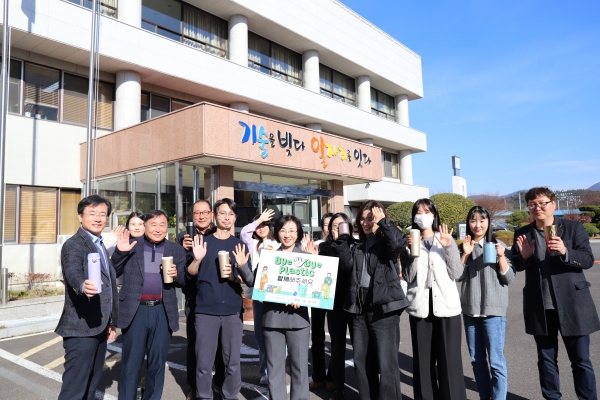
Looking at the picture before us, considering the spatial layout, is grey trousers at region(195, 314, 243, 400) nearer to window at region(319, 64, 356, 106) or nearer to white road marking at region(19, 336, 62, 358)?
white road marking at region(19, 336, 62, 358)

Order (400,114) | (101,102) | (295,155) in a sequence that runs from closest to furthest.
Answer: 1. (295,155)
2. (101,102)
3. (400,114)

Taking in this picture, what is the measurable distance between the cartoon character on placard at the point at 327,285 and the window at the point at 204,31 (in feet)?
50.3

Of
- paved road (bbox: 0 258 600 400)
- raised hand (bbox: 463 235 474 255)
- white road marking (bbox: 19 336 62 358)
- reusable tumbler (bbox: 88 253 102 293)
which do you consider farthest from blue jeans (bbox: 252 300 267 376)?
white road marking (bbox: 19 336 62 358)

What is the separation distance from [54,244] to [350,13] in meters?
19.1

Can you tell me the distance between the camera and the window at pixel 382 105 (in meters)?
27.4

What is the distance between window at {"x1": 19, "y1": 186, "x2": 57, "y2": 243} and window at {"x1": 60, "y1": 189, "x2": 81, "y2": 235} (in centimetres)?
24

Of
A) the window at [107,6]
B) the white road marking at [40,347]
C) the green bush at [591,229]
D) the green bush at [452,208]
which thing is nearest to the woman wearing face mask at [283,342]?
the white road marking at [40,347]

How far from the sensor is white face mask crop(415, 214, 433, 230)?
4.08 m

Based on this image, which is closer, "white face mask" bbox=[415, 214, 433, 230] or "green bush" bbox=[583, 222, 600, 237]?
"white face mask" bbox=[415, 214, 433, 230]

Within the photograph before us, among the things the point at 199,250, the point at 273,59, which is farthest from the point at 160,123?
the point at 273,59

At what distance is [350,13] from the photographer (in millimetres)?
23516

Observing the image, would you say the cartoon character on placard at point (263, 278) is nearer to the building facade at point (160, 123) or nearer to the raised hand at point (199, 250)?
the raised hand at point (199, 250)

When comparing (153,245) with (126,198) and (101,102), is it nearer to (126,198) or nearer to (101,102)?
(126,198)

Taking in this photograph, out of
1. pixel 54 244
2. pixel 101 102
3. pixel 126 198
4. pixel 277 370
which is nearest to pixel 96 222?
pixel 277 370
